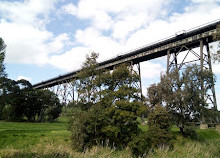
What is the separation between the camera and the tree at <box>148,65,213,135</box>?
71.7 feet

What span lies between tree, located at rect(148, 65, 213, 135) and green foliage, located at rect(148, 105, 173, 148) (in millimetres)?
3228

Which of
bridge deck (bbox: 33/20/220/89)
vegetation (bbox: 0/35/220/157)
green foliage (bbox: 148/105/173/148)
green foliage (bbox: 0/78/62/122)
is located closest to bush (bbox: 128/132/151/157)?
vegetation (bbox: 0/35/220/157)

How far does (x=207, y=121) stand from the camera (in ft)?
81.9

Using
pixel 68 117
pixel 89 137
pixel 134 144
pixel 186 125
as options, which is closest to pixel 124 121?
pixel 134 144

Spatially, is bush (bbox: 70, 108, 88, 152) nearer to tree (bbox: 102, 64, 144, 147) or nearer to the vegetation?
the vegetation

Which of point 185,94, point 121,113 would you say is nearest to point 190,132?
point 185,94

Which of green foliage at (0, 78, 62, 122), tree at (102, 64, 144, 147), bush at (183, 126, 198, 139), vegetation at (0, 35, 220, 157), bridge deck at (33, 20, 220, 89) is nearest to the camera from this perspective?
vegetation at (0, 35, 220, 157)

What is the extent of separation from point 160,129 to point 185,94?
595cm

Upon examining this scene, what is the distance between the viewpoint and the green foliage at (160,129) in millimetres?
17844

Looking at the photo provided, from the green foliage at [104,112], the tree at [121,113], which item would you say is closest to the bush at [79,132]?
the green foliage at [104,112]

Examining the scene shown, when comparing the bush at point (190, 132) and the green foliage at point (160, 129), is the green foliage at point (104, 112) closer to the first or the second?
the green foliage at point (160, 129)

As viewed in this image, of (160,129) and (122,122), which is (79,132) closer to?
(122,122)

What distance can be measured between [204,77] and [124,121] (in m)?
13.5

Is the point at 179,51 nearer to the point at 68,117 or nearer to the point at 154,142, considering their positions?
the point at 154,142
